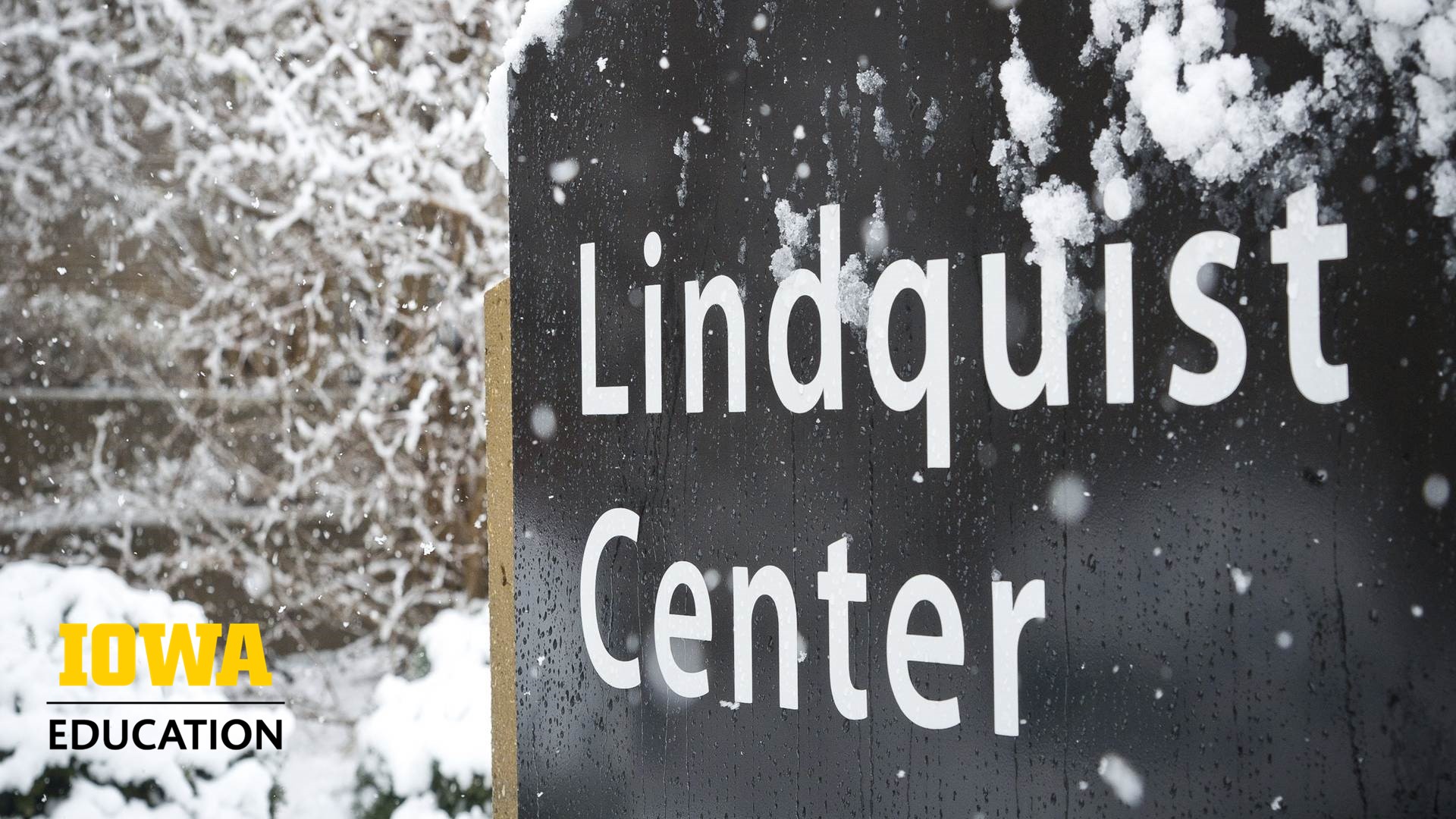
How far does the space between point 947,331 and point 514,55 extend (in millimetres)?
805

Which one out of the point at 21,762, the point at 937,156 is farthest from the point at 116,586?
the point at 937,156

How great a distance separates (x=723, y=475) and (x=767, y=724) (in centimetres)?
29

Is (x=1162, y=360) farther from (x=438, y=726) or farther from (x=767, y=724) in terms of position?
(x=438, y=726)

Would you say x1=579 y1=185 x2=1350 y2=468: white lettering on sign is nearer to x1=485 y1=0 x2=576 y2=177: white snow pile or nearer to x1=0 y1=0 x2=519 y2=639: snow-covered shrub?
x1=485 y1=0 x2=576 y2=177: white snow pile

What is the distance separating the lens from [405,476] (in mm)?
5047

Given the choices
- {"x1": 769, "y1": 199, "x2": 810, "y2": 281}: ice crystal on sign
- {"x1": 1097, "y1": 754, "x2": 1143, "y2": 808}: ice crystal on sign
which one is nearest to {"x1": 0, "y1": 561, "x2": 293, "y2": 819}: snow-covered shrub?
{"x1": 769, "y1": 199, "x2": 810, "y2": 281}: ice crystal on sign

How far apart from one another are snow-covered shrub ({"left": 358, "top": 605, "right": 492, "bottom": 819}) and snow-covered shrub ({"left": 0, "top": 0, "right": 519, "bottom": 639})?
1.23 m

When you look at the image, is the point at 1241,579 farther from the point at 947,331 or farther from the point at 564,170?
the point at 564,170

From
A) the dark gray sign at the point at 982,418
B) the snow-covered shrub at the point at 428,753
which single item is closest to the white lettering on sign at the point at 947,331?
the dark gray sign at the point at 982,418

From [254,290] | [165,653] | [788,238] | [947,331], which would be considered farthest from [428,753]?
[947,331]

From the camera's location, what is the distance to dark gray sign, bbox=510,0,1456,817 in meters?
0.94

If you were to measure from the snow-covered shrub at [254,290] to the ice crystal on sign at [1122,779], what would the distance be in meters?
4.31

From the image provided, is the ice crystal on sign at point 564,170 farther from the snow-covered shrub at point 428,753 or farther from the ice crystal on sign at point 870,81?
the snow-covered shrub at point 428,753

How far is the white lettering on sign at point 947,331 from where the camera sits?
959mm
